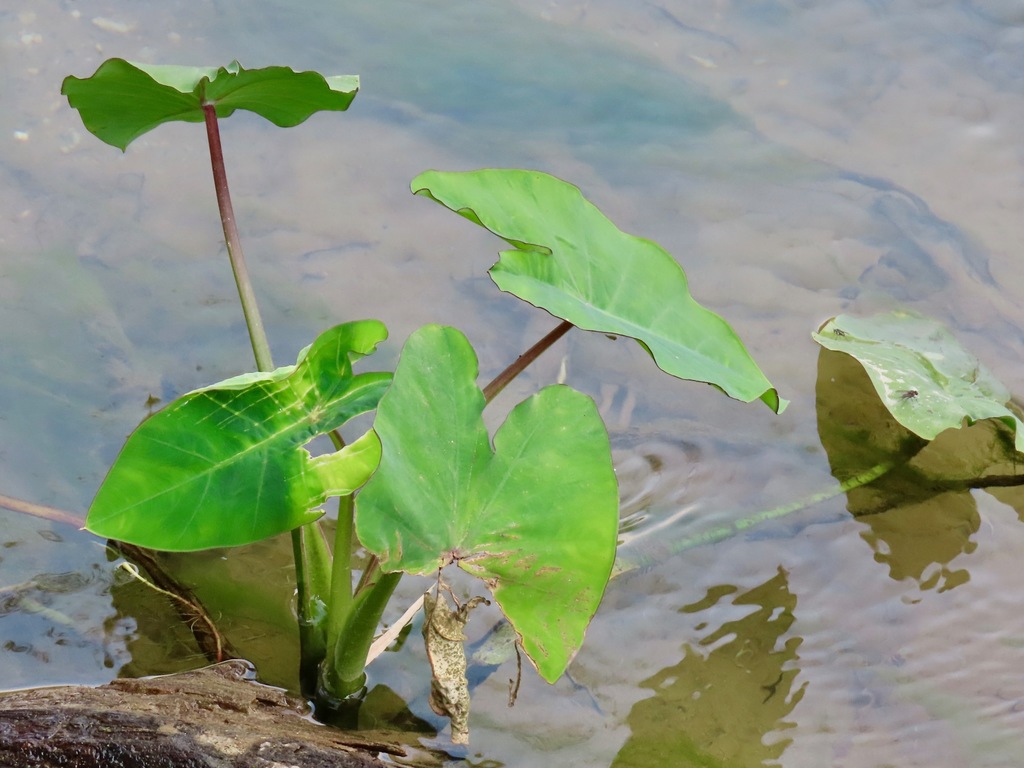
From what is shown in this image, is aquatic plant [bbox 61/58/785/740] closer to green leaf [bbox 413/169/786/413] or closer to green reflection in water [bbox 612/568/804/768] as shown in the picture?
green leaf [bbox 413/169/786/413]

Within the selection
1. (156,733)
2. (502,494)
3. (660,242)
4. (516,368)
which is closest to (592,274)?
(516,368)

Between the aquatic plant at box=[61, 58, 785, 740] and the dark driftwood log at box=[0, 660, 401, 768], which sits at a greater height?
the aquatic plant at box=[61, 58, 785, 740]

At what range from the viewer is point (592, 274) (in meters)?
1.25

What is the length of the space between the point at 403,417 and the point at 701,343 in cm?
45

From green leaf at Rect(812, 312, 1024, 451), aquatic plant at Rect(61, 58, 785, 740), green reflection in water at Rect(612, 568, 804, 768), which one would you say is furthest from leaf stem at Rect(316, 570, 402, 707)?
green leaf at Rect(812, 312, 1024, 451)

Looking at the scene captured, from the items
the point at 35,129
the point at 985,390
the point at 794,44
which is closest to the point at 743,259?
the point at 985,390

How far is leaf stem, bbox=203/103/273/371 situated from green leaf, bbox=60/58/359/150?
42 mm

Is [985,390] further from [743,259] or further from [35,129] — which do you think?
[35,129]

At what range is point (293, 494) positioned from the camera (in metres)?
1.03

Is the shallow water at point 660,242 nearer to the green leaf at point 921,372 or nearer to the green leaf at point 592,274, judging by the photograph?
the green leaf at point 921,372

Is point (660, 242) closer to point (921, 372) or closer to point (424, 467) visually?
point (921, 372)

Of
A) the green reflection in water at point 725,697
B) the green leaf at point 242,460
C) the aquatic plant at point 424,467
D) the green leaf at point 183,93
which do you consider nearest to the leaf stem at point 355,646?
the aquatic plant at point 424,467

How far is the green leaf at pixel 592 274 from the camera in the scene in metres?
1.12

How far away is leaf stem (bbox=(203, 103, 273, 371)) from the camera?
1.23 meters
